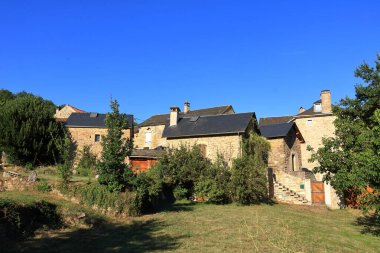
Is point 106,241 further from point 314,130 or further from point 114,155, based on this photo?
point 314,130

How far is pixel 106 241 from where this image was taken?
30.1 feet

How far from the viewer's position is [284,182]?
21.5 m

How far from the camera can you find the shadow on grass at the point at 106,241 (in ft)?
26.8

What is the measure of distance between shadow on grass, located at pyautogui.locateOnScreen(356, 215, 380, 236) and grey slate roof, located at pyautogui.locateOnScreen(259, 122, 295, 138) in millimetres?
9609

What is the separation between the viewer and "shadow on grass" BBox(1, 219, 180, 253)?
8164 millimetres

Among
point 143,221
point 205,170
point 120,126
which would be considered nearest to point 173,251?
point 143,221

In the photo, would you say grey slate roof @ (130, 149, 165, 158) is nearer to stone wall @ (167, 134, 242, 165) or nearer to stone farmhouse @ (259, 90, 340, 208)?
stone wall @ (167, 134, 242, 165)

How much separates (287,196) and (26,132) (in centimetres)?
1909

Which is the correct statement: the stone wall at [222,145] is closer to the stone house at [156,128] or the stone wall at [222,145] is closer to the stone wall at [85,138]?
the stone house at [156,128]

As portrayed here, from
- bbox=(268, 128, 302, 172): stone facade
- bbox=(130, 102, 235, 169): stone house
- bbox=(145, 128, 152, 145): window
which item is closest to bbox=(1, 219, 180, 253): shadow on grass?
bbox=(268, 128, 302, 172): stone facade

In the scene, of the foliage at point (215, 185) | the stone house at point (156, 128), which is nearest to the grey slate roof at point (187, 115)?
the stone house at point (156, 128)

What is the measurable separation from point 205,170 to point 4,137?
1567cm

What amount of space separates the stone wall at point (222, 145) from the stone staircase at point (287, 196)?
3399 mm

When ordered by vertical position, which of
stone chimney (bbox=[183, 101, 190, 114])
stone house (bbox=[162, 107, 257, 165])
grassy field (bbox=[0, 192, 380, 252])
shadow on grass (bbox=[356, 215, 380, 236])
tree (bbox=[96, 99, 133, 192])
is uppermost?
stone chimney (bbox=[183, 101, 190, 114])
